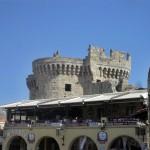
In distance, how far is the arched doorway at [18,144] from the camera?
61566mm

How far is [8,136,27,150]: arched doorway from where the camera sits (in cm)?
6157

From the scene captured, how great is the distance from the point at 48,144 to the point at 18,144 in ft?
16.4

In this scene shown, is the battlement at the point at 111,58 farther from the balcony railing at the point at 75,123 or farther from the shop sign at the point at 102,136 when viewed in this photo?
the shop sign at the point at 102,136

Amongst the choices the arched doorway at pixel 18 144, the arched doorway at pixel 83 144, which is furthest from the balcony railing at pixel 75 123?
the arched doorway at pixel 18 144

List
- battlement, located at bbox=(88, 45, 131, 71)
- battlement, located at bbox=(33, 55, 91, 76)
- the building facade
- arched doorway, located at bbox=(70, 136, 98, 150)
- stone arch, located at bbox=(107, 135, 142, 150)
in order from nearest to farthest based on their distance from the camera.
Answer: the building facade
stone arch, located at bbox=(107, 135, 142, 150)
arched doorway, located at bbox=(70, 136, 98, 150)
battlement, located at bbox=(88, 45, 131, 71)
battlement, located at bbox=(33, 55, 91, 76)

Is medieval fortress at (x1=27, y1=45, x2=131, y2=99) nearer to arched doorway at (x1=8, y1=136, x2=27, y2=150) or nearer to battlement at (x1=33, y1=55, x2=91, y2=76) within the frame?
battlement at (x1=33, y1=55, x2=91, y2=76)

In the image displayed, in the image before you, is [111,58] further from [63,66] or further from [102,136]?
[102,136]

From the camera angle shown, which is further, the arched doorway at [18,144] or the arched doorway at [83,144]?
the arched doorway at [18,144]

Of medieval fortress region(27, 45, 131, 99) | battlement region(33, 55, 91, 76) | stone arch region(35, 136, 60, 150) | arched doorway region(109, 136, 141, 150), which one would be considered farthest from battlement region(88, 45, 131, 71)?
arched doorway region(109, 136, 141, 150)

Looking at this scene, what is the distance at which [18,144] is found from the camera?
6231 cm

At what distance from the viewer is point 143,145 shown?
44.2 m

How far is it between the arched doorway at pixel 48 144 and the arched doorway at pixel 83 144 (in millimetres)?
6150

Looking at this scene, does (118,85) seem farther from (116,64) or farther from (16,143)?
(16,143)

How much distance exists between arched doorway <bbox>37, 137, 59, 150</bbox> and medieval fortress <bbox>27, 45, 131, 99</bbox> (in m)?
13.2
